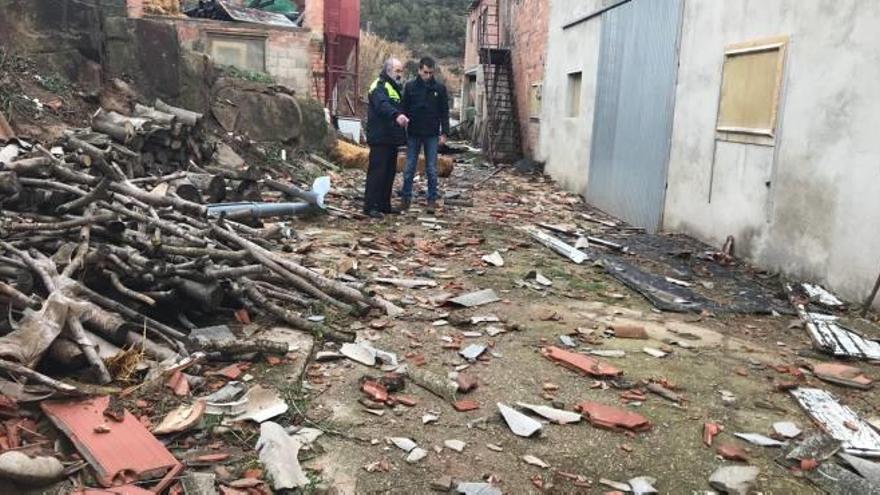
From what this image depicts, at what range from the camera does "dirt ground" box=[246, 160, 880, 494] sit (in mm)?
3074

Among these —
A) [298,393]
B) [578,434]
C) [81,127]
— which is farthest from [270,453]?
[81,127]

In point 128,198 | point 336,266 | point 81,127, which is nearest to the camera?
point 128,198

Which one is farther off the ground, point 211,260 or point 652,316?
point 211,260

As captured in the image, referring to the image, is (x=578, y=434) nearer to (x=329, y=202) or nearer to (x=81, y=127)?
(x=329, y=202)

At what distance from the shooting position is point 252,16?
18594 mm

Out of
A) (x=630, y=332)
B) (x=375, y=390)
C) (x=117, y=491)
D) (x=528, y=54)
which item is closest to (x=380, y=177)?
(x=630, y=332)

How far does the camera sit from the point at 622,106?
10438mm

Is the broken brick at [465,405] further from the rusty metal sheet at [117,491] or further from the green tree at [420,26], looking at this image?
the green tree at [420,26]

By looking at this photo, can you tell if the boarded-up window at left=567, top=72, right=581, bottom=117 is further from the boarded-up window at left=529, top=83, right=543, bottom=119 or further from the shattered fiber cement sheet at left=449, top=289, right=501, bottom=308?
the shattered fiber cement sheet at left=449, top=289, right=501, bottom=308

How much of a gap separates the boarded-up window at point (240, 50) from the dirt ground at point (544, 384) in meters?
12.3

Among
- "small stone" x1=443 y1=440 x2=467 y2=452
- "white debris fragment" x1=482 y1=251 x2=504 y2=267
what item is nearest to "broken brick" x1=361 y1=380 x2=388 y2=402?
"small stone" x1=443 y1=440 x2=467 y2=452

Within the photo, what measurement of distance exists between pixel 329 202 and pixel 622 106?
456 cm

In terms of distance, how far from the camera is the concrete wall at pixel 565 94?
12.4 m

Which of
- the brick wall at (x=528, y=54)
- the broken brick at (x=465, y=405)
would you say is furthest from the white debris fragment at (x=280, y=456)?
the brick wall at (x=528, y=54)
